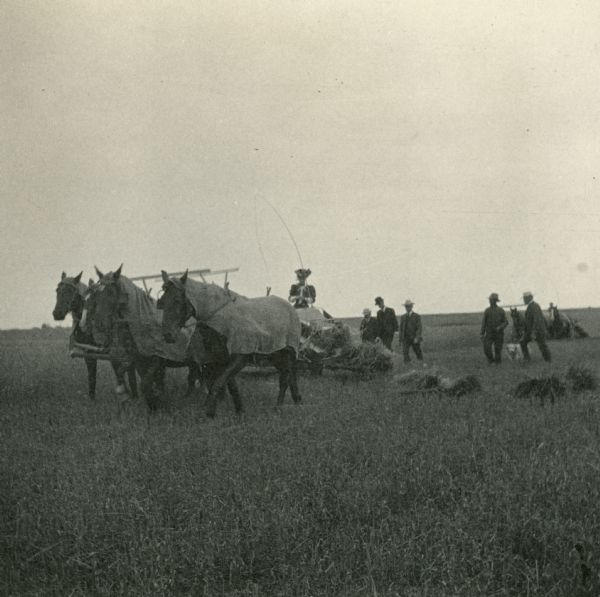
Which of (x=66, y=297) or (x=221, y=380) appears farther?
(x=66, y=297)

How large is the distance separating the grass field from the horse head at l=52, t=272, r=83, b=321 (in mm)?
3057

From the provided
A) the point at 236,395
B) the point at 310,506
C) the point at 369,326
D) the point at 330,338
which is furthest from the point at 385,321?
the point at 310,506

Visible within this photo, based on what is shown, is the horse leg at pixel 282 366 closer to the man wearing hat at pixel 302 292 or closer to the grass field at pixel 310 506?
the grass field at pixel 310 506

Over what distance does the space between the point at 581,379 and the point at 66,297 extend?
7.89m

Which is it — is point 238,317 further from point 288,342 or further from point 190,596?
point 190,596

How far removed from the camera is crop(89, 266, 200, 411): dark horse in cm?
904

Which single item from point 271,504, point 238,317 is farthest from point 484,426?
point 238,317

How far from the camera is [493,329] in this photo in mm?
17438

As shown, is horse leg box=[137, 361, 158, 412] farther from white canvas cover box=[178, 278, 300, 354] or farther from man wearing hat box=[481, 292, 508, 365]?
man wearing hat box=[481, 292, 508, 365]

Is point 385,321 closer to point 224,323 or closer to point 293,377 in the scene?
point 293,377

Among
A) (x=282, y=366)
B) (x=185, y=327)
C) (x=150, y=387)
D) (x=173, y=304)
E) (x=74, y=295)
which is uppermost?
(x=74, y=295)

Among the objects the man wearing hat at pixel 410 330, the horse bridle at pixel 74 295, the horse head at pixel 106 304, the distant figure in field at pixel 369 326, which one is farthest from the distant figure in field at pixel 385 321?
the horse head at pixel 106 304

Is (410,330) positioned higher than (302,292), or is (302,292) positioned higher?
(302,292)

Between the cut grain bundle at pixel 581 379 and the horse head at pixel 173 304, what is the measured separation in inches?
224
